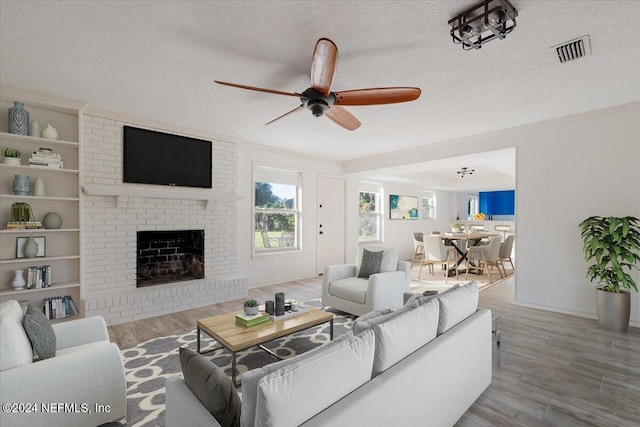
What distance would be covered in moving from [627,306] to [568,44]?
279 cm

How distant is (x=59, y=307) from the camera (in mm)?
3227

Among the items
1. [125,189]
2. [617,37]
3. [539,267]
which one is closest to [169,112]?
Result: [125,189]

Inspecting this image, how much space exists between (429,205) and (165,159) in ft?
26.9

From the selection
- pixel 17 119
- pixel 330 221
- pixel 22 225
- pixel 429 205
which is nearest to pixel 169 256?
pixel 22 225

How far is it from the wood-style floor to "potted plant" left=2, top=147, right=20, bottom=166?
1.97 m

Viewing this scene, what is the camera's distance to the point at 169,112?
3.62 metres

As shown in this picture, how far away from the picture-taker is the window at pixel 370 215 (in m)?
7.66

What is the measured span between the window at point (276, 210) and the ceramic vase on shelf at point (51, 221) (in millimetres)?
2549

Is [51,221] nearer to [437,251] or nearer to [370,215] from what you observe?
[437,251]

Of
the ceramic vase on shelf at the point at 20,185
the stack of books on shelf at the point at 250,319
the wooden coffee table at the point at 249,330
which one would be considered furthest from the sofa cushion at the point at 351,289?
the ceramic vase on shelf at the point at 20,185

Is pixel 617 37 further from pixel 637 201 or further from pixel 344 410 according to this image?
pixel 344 410

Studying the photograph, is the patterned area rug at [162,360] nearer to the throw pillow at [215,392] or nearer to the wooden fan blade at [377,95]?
the throw pillow at [215,392]

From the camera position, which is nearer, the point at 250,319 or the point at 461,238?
the point at 250,319

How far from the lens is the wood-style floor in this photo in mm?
1852
